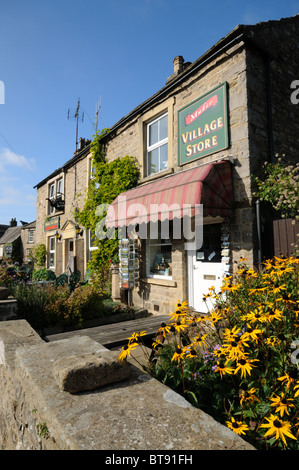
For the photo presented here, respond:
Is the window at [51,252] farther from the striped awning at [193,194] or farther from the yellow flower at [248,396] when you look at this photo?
the yellow flower at [248,396]

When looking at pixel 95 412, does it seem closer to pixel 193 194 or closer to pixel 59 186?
pixel 193 194

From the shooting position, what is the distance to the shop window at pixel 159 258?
24.6 ft

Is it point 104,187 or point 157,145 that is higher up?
point 157,145

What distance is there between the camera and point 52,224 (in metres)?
15.3

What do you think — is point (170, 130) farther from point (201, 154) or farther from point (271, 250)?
point (271, 250)

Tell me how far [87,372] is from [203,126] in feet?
19.7

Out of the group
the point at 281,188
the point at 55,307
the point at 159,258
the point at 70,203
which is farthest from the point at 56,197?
the point at 281,188

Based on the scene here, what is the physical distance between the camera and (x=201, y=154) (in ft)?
20.8

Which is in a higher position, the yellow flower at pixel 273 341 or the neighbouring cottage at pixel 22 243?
Result: the neighbouring cottage at pixel 22 243

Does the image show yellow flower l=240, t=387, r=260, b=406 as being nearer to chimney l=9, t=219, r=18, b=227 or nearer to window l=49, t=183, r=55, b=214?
window l=49, t=183, r=55, b=214

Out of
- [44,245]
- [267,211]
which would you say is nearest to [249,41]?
[267,211]

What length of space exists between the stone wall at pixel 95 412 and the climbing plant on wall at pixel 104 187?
22.2ft

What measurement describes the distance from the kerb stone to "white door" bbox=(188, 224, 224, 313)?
14.8ft

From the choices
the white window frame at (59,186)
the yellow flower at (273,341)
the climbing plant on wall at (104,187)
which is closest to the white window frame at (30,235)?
the white window frame at (59,186)
